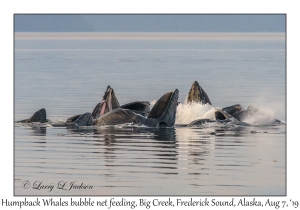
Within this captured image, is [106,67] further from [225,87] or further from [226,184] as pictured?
[226,184]

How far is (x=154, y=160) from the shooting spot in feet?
64.4

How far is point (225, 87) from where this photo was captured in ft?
120

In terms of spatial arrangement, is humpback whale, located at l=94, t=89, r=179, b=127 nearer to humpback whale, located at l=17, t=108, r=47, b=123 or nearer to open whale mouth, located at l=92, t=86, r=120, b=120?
open whale mouth, located at l=92, t=86, r=120, b=120

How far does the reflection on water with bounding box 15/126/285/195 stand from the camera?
57.0 feet

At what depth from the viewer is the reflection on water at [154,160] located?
17.4 meters

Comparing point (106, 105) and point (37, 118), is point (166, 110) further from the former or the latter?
point (37, 118)

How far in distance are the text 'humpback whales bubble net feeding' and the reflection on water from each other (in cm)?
46

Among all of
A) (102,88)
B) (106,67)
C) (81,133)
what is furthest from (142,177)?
(106,67)

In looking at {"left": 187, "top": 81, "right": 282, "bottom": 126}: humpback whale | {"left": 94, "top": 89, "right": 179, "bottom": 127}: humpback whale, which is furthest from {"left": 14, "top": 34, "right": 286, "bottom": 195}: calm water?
{"left": 187, "top": 81, "right": 282, "bottom": 126}: humpback whale

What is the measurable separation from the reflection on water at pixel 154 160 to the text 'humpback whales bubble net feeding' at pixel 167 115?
1.52 ft

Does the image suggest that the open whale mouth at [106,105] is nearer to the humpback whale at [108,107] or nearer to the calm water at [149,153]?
the humpback whale at [108,107]

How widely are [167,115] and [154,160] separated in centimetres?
499
